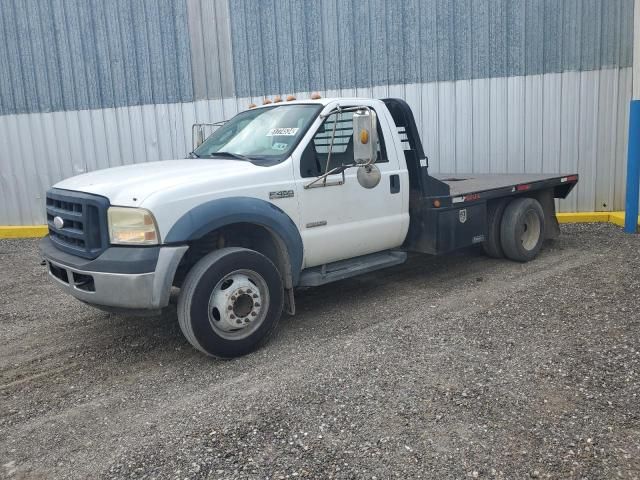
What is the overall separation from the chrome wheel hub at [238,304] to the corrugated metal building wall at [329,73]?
242 inches

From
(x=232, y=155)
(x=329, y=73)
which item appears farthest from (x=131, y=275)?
(x=329, y=73)

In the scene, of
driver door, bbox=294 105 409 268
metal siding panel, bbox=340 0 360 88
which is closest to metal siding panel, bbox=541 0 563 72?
metal siding panel, bbox=340 0 360 88

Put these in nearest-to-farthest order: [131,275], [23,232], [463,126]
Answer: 1. [131,275]
2. [463,126]
3. [23,232]

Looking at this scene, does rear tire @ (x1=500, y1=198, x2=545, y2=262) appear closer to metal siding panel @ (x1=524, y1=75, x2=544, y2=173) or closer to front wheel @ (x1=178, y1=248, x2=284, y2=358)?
metal siding panel @ (x1=524, y1=75, x2=544, y2=173)

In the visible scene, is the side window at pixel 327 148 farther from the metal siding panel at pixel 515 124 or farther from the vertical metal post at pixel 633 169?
the metal siding panel at pixel 515 124

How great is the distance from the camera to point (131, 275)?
415cm

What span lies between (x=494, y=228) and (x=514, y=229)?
24 centimetres

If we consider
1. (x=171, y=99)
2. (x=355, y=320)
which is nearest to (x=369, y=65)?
(x=171, y=99)

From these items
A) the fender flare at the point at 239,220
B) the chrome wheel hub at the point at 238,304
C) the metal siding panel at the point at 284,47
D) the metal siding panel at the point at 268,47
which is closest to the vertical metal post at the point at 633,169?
the metal siding panel at the point at 284,47

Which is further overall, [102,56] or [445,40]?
[102,56]

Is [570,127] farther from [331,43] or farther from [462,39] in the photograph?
[331,43]

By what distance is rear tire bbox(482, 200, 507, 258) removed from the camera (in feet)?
23.8

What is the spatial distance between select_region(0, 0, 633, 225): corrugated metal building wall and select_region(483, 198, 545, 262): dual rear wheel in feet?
8.93

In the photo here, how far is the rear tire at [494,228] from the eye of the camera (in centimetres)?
727
